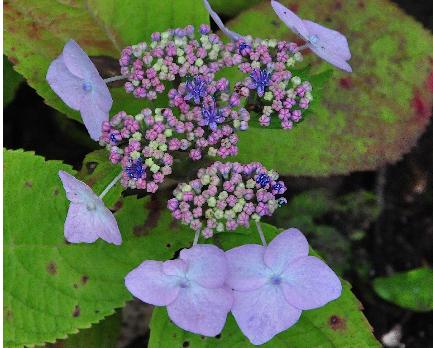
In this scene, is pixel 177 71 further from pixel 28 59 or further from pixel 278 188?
Result: pixel 28 59

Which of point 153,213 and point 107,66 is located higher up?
point 107,66

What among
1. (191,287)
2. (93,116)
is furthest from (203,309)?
(93,116)

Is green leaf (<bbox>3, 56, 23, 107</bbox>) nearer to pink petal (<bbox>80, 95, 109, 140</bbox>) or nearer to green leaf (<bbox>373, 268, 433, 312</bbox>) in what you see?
pink petal (<bbox>80, 95, 109, 140</bbox>)

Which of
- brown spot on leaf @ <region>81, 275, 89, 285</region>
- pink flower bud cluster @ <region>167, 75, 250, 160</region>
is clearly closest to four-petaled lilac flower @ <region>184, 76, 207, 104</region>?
pink flower bud cluster @ <region>167, 75, 250, 160</region>

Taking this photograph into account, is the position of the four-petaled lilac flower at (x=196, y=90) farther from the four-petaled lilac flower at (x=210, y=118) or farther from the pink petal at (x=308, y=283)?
the pink petal at (x=308, y=283)

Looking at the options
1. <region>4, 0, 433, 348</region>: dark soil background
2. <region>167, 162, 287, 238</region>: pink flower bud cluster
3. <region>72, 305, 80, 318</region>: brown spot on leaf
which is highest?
<region>167, 162, 287, 238</region>: pink flower bud cluster

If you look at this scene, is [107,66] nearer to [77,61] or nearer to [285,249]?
[77,61]
